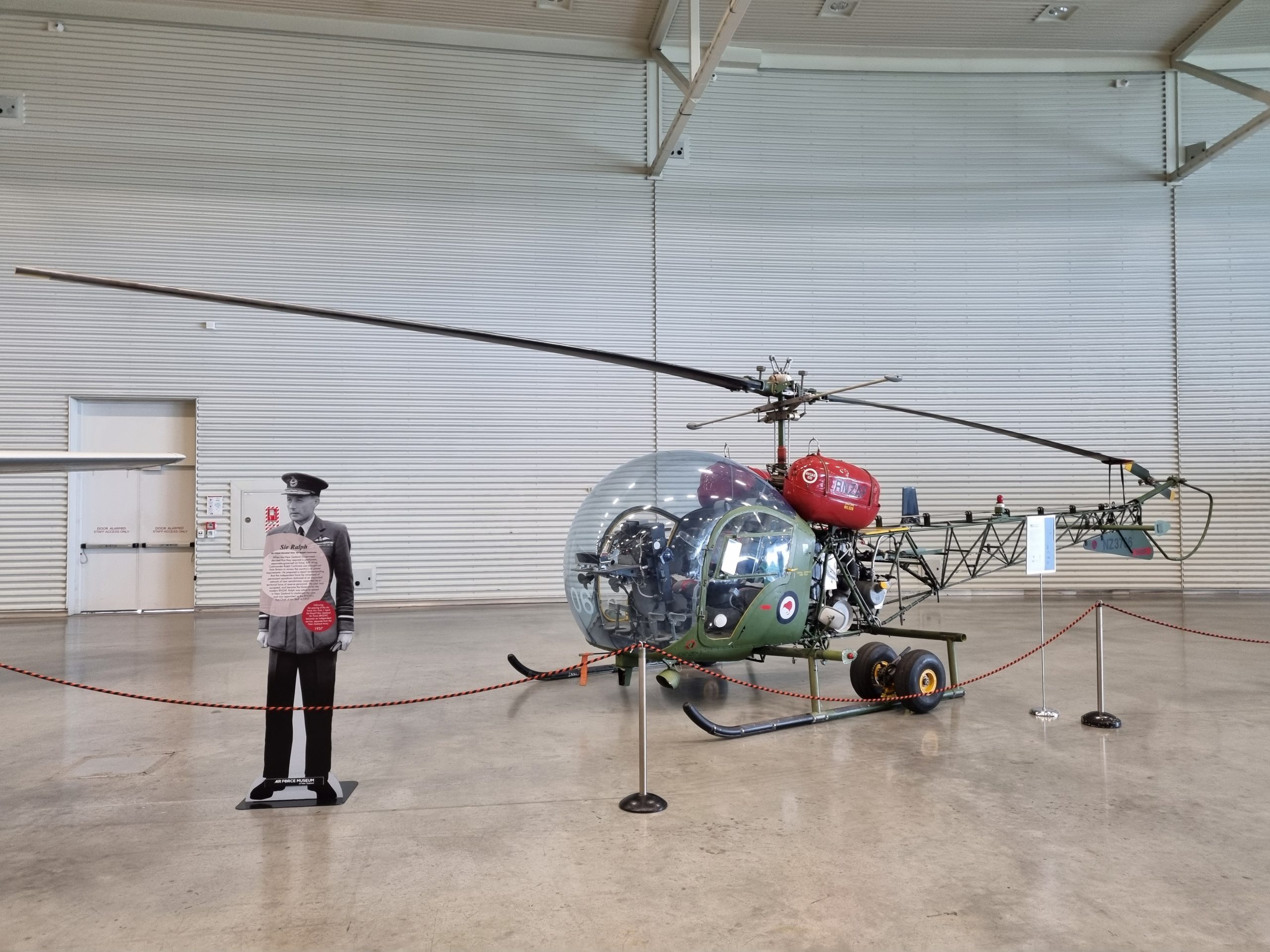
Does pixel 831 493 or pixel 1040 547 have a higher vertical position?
pixel 831 493

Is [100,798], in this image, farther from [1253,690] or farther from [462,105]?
[462,105]

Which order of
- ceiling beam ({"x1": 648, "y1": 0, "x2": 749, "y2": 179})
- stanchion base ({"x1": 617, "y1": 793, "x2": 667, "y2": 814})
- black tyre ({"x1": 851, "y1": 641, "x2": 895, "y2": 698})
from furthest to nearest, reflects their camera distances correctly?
1. ceiling beam ({"x1": 648, "y1": 0, "x2": 749, "y2": 179})
2. black tyre ({"x1": 851, "y1": 641, "x2": 895, "y2": 698})
3. stanchion base ({"x1": 617, "y1": 793, "x2": 667, "y2": 814})

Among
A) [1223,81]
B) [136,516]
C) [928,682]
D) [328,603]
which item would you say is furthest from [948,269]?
[136,516]

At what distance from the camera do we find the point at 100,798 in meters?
4.05

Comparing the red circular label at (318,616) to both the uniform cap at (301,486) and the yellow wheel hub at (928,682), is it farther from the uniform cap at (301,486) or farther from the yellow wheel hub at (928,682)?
the yellow wheel hub at (928,682)

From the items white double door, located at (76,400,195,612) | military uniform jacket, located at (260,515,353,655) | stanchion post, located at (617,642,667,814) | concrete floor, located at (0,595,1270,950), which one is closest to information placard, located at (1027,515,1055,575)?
concrete floor, located at (0,595,1270,950)

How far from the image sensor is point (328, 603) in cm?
396

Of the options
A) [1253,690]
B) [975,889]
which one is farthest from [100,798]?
[1253,690]

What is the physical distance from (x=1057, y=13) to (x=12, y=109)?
1412 cm

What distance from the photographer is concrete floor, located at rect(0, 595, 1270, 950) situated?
2.82 metres

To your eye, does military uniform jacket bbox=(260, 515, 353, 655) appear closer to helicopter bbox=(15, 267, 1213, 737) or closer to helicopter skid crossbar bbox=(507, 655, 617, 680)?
helicopter bbox=(15, 267, 1213, 737)

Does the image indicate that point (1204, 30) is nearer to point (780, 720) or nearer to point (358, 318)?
point (780, 720)

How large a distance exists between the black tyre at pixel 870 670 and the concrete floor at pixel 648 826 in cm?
21

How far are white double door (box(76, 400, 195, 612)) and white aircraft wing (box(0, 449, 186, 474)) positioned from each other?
22.2 ft
